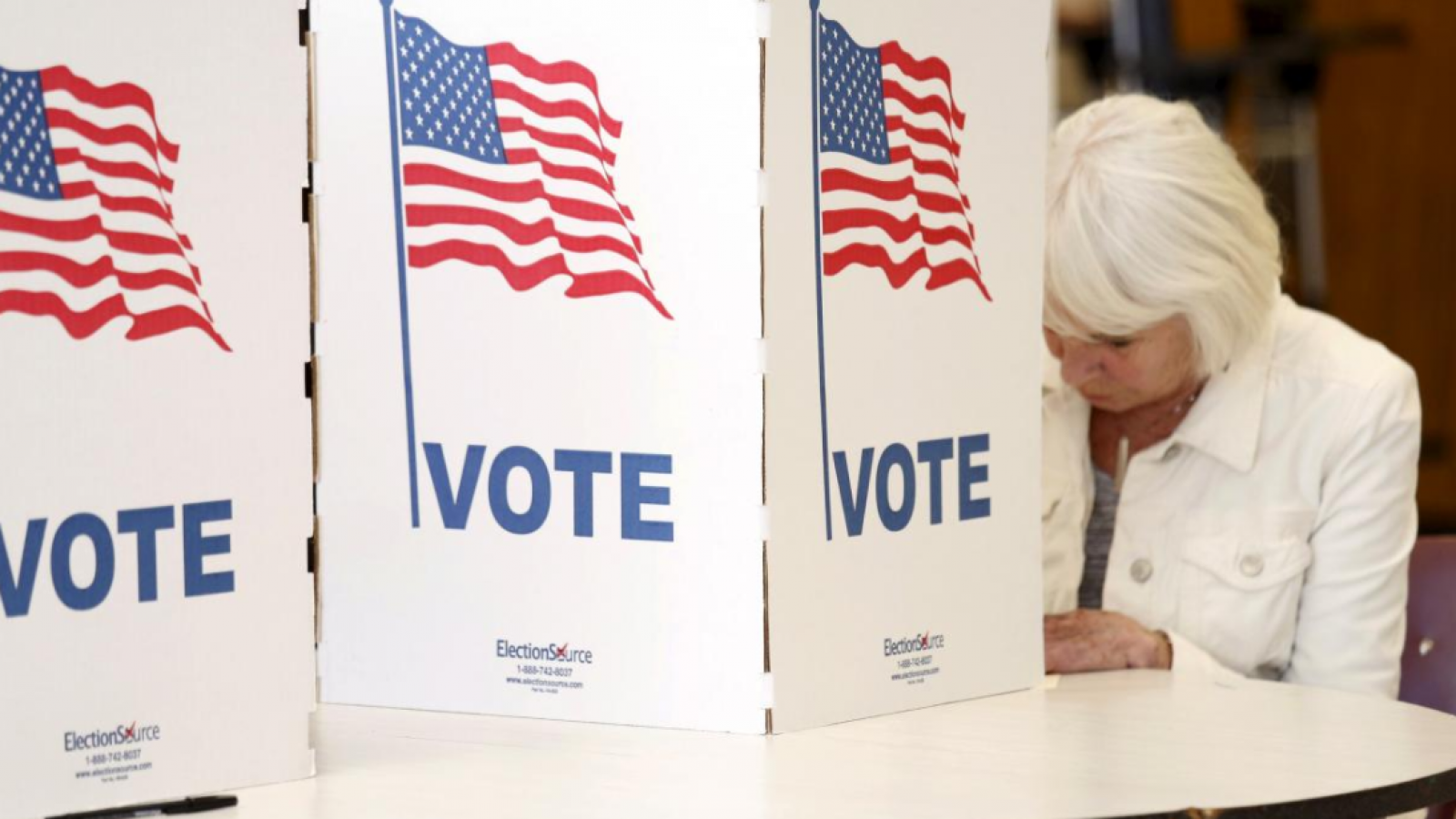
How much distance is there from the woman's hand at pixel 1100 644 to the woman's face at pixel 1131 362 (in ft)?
0.98

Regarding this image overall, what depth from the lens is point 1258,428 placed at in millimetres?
1918

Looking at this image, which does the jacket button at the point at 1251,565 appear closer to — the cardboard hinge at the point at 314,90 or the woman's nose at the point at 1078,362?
the woman's nose at the point at 1078,362

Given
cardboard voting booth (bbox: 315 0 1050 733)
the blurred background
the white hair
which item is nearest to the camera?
cardboard voting booth (bbox: 315 0 1050 733)

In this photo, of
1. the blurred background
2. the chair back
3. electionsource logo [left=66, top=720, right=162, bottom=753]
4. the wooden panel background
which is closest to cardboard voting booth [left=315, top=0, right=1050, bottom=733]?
electionsource logo [left=66, top=720, right=162, bottom=753]

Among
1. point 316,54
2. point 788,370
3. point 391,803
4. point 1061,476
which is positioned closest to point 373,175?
point 316,54

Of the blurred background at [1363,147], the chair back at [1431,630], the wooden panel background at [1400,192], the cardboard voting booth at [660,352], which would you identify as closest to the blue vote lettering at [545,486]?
the cardboard voting booth at [660,352]

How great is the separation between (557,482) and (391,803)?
28 cm

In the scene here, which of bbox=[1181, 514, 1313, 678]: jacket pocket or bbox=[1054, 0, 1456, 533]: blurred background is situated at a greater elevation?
bbox=[1054, 0, 1456, 533]: blurred background

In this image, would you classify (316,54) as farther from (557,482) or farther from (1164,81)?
(1164,81)

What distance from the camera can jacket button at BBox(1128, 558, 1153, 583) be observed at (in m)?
1.99

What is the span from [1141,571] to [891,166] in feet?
2.50

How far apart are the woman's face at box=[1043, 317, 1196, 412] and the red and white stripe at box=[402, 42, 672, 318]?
730 millimetres

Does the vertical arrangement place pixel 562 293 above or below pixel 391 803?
above

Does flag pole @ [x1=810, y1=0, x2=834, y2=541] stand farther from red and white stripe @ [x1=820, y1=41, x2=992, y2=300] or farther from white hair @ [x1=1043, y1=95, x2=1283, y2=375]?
white hair @ [x1=1043, y1=95, x2=1283, y2=375]
